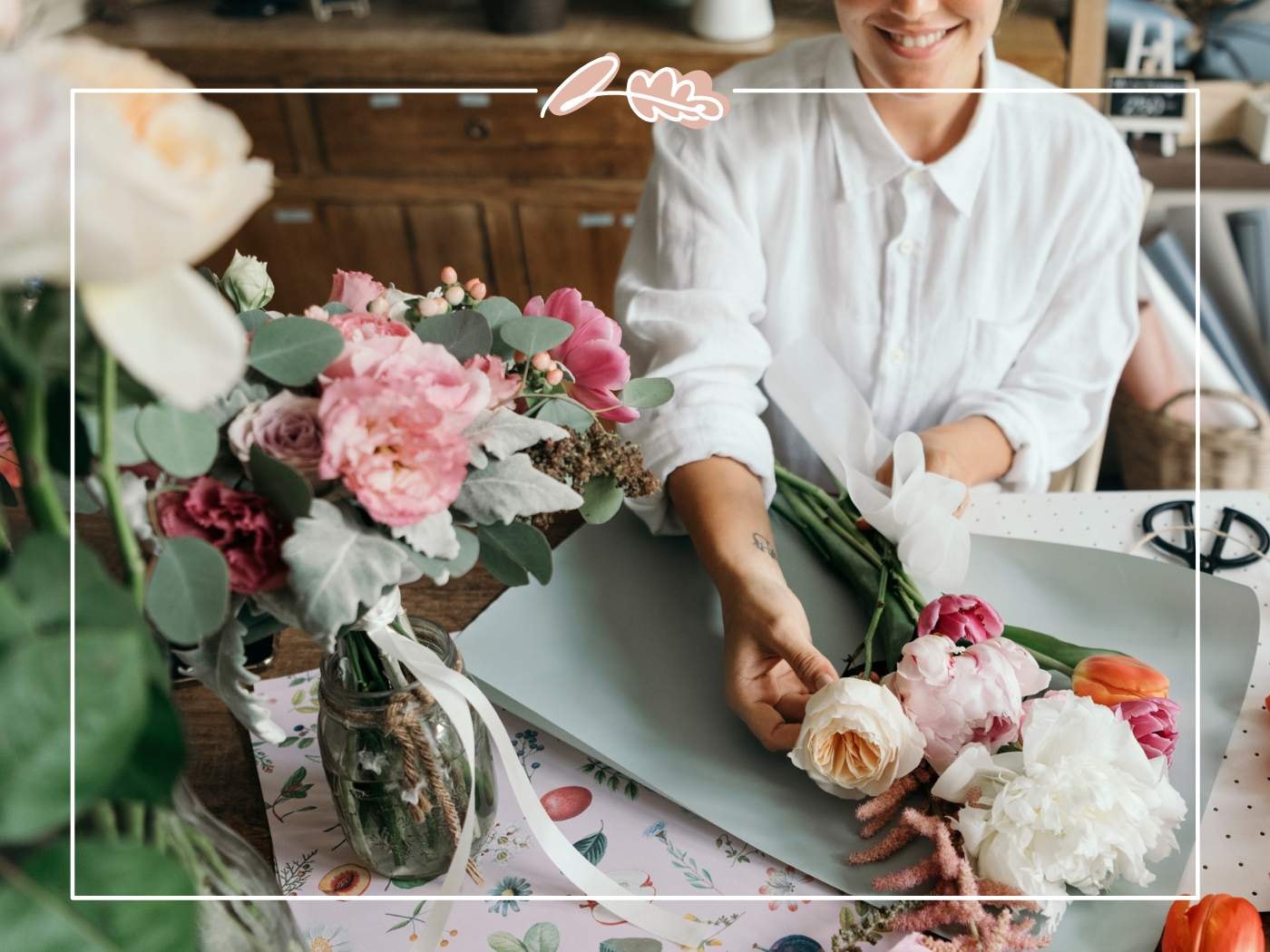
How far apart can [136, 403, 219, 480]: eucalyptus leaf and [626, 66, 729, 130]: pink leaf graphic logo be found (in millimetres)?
256

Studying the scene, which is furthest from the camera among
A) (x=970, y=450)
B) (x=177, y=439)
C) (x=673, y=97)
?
(x=970, y=450)

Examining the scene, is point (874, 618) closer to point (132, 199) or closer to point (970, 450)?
point (970, 450)

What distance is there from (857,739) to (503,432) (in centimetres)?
24

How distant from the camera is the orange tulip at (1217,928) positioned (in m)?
0.47

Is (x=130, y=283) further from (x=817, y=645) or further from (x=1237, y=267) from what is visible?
(x=1237, y=267)

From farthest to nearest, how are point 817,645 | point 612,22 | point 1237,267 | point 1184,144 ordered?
point 612,22, point 1184,144, point 1237,267, point 817,645

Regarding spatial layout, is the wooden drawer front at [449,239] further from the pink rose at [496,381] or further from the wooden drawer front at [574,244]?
the pink rose at [496,381]

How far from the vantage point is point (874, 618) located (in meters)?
0.60

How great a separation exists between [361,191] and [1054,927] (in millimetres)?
1780

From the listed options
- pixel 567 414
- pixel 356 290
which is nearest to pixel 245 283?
pixel 356 290

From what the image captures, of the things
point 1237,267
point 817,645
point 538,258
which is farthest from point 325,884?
point 538,258

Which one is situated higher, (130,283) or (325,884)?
(130,283)

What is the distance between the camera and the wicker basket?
122 centimetres

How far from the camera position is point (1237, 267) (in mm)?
1482
